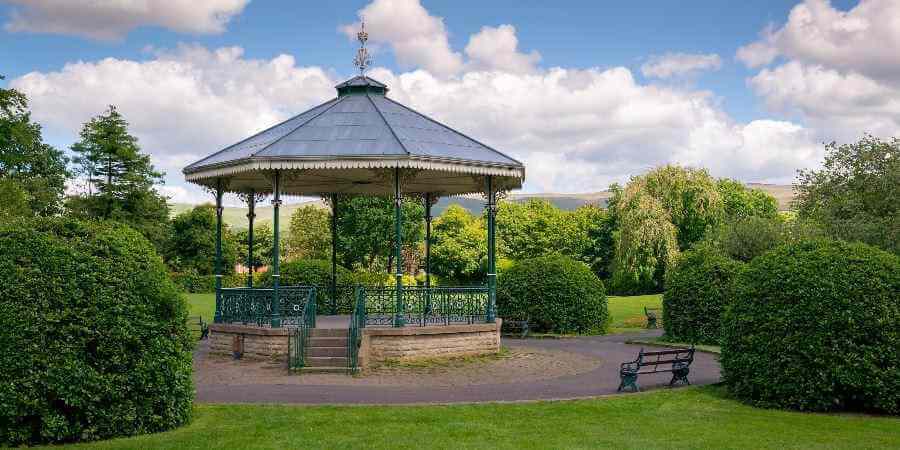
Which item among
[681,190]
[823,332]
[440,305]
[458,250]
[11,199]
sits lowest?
[823,332]

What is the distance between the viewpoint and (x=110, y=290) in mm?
10578

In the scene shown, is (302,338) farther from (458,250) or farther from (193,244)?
(193,244)

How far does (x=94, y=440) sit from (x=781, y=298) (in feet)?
34.0

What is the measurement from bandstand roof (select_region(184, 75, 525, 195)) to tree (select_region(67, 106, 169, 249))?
1615 inches

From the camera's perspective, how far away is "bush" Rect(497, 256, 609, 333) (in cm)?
2773

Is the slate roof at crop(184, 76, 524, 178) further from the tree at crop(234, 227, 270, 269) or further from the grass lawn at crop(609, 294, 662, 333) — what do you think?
the tree at crop(234, 227, 270, 269)

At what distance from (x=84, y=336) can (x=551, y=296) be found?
19065 mm

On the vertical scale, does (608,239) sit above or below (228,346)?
above

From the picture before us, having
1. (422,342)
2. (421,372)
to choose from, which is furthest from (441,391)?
(422,342)

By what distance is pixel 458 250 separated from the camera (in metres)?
69.1

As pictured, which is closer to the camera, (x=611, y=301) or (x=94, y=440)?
(x=94, y=440)

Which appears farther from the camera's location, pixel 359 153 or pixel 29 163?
pixel 29 163

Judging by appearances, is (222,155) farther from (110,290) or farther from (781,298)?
(781,298)

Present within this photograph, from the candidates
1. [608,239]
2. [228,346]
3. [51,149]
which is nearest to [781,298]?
[228,346]
